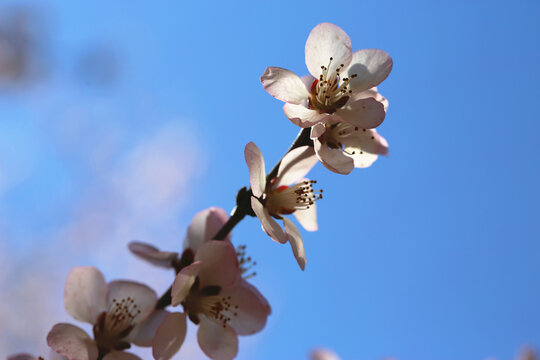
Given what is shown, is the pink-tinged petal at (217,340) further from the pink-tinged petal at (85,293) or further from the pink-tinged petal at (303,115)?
the pink-tinged petal at (303,115)

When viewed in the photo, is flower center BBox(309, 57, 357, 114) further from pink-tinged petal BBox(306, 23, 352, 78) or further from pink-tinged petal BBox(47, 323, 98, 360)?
pink-tinged petal BBox(47, 323, 98, 360)

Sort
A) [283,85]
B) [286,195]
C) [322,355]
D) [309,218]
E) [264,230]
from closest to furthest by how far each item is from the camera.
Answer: [264,230], [283,85], [286,195], [309,218], [322,355]

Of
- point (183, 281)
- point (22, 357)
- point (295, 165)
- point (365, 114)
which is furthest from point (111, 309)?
point (365, 114)

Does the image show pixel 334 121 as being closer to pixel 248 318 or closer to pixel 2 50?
pixel 248 318

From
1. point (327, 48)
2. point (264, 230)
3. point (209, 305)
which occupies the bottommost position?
point (209, 305)

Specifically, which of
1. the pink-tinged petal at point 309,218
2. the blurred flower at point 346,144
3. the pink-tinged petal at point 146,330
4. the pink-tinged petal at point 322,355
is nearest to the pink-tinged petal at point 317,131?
the blurred flower at point 346,144

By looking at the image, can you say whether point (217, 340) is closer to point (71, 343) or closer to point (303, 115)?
point (71, 343)

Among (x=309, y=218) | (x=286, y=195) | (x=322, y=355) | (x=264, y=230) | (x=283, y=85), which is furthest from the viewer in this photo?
(x=322, y=355)

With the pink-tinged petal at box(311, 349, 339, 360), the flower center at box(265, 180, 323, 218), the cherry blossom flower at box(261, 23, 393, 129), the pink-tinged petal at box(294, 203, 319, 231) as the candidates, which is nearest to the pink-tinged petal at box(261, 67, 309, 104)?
the cherry blossom flower at box(261, 23, 393, 129)
